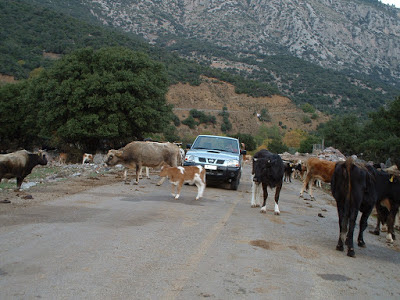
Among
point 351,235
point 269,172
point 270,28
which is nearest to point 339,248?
point 351,235

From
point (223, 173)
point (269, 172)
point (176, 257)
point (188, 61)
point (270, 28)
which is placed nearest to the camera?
point (176, 257)

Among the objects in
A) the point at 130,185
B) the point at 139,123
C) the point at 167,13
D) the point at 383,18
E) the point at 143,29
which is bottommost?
the point at 130,185

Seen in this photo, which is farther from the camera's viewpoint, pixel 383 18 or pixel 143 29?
pixel 383 18

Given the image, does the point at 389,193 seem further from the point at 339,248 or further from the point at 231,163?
the point at 231,163

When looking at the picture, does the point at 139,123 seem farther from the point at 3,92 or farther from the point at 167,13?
the point at 167,13

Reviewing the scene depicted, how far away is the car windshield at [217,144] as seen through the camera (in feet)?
60.8

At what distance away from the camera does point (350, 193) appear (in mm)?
7980

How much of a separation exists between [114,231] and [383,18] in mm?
188867

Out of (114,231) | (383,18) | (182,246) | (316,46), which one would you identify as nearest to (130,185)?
(114,231)

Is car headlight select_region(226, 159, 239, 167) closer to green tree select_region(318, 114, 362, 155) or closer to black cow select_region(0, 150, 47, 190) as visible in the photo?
black cow select_region(0, 150, 47, 190)

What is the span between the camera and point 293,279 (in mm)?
5816

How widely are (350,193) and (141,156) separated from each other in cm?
1140

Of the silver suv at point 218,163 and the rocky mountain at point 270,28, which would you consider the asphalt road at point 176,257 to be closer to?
the silver suv at point 218,163

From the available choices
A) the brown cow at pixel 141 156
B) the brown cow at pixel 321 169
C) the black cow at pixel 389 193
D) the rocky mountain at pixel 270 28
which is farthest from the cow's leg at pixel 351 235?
the rocky mountain at pixel 270 28
